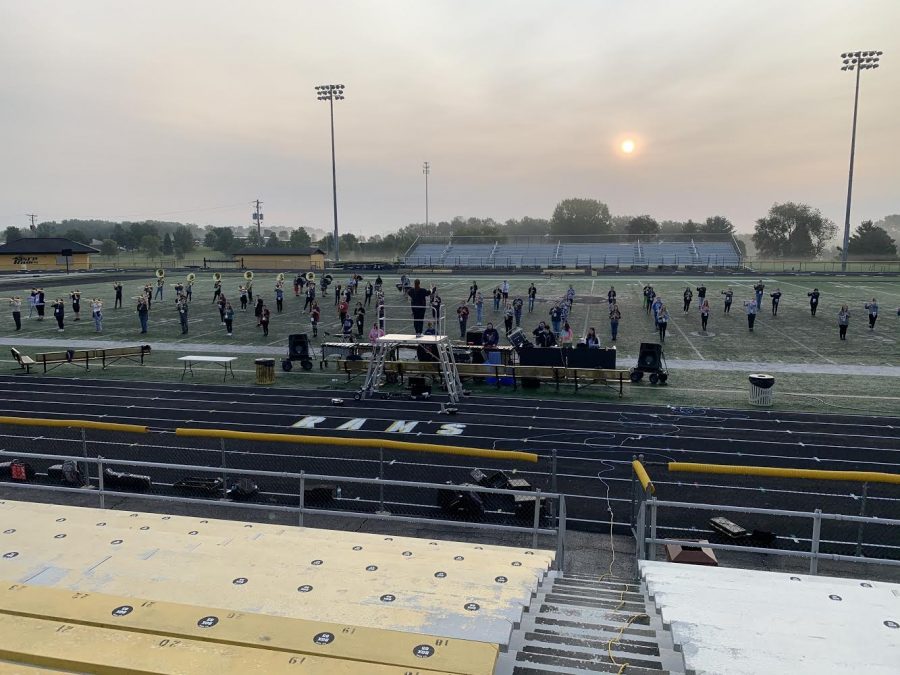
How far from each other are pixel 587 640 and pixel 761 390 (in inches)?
626

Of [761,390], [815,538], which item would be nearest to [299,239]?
[761,390]

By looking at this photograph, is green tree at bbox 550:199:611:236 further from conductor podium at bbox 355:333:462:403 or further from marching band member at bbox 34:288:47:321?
conductor podium at bbox 355:333:462:403

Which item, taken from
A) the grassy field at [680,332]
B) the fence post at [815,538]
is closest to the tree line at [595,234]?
the grassy field at [680,332]

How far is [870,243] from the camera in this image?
86.9 metres

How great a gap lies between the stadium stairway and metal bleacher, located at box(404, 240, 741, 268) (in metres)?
67.6

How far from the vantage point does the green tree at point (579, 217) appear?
5015 inches

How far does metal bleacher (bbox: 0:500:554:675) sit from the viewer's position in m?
3.40

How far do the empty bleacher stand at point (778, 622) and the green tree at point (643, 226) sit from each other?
108 metres

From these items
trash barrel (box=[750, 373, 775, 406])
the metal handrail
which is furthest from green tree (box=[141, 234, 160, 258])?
the metal handrail

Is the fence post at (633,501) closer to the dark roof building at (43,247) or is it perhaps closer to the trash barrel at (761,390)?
the trash barrel at (761,390)

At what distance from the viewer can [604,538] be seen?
31.3 feet

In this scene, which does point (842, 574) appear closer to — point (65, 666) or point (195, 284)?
point (65, 666)

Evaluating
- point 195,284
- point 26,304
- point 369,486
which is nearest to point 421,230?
point 195,284

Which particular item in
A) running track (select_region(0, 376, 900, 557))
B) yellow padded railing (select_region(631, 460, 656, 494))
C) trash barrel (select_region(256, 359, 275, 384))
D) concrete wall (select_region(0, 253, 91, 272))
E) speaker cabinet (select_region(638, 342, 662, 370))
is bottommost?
running track (select_region(0, 376, 900, 557))
